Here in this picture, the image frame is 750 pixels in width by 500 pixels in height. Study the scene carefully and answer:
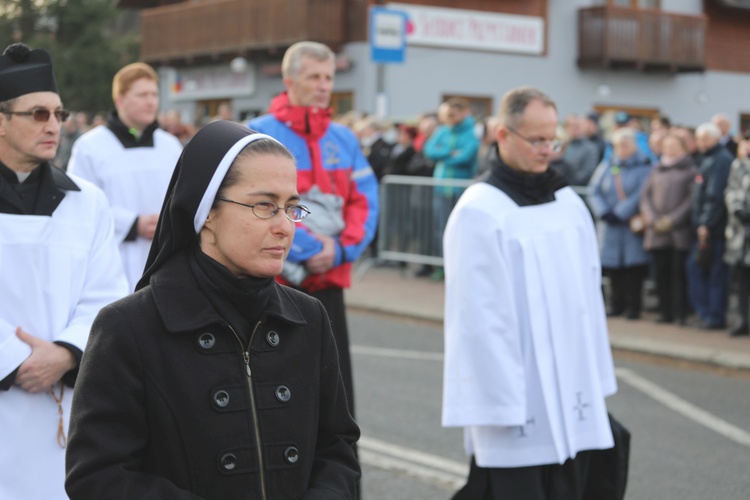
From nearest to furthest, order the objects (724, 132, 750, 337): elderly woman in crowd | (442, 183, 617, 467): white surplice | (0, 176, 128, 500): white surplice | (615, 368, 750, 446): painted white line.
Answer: (0, 176, 128, 500): white surplice, (442, 183, 617, 467): white surplice, (615, 368, 750, 446): painted white line, (724, 132, 750, 337): elderly woman in crowd

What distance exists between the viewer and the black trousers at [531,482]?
5000 mm

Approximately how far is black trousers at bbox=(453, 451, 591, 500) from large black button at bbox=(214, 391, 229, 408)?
2.47 metres

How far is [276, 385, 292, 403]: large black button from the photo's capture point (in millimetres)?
2883

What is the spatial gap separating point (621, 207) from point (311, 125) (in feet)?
26.9

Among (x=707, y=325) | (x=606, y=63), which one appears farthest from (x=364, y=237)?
(x=606, y=63)

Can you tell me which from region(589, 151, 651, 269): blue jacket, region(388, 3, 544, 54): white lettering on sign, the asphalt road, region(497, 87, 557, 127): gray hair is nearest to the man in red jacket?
region(497, 87, 557, 127): gray hair

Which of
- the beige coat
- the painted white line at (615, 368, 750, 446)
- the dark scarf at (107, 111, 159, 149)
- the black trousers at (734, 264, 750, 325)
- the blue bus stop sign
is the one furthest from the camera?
the blue bus stop sign

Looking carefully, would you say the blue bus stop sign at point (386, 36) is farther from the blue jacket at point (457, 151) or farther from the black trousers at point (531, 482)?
the black trousers at point (531, 482)

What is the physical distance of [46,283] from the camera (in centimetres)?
432

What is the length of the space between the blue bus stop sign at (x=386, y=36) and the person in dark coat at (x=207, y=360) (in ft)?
44.0

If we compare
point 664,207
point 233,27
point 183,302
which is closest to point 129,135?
point 183,302

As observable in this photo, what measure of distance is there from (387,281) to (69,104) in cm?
3036

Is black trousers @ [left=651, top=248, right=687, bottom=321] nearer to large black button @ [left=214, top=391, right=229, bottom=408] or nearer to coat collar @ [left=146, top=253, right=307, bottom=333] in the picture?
coat collar @ [left=146, top=253, right=307, bottom=333]

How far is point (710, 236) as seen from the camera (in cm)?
1247
